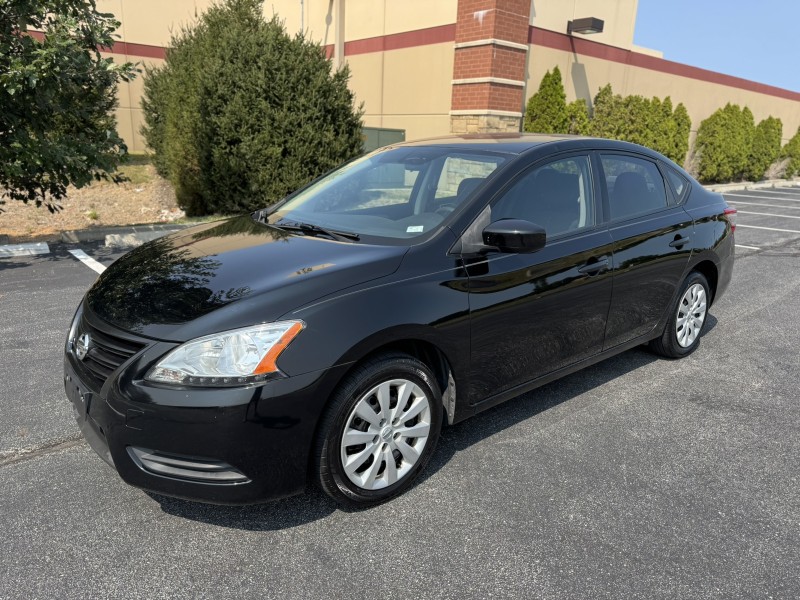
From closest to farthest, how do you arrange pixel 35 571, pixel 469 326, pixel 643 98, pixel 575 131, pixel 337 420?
pixel 35 571
pixel 337 420
pixel 469 326
pixel 575 131
pixel 643 98

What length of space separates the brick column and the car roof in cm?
834

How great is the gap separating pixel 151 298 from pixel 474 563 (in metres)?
1.80

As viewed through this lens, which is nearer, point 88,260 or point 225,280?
point 225,280

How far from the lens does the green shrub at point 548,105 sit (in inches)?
525

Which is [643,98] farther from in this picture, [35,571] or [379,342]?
[35,571]

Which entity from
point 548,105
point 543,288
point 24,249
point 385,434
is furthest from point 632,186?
point 548,105

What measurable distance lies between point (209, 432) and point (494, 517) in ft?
4.39

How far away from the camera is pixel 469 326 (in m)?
3.15

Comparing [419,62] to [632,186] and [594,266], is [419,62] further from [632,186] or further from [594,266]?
[594,266]

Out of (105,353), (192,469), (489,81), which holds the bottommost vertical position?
(192,469)

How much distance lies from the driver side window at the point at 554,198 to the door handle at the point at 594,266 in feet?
0.75

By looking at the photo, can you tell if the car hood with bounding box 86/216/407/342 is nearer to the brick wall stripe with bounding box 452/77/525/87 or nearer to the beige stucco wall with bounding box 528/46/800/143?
the brick wall stripe with bounding box 452/77/525/87

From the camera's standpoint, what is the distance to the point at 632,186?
4.31 metres

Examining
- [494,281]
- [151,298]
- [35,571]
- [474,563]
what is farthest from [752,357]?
[35,571]
